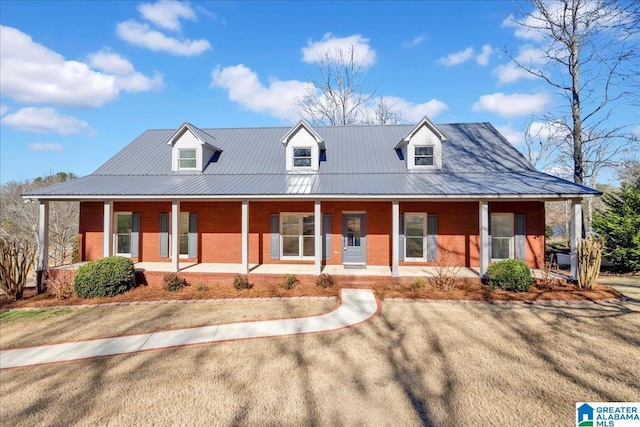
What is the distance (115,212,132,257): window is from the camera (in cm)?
1486

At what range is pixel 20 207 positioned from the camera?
23.4 meters

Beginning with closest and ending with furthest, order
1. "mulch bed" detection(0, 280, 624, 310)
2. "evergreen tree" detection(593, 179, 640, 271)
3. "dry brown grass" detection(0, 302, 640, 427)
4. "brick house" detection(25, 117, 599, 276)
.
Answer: "dry brown grass" detection(0, 302, 640, 427), "mulch bed" detection(0, 280, 624, 310), "brick house" detection(25, 117, 599, 276), "evergreen tree" detection(593, 179, 640, 271)

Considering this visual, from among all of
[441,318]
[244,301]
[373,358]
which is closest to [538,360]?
[441,318]

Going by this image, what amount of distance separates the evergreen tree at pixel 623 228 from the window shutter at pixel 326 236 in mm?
13630

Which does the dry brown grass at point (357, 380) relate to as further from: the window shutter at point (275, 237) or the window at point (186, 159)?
the window at point (186, 159)

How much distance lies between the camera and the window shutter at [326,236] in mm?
13820

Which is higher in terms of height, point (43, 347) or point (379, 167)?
point (379, 167)

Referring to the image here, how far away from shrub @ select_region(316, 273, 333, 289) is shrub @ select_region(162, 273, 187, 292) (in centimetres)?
527

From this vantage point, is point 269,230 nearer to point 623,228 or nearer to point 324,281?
point 324,281

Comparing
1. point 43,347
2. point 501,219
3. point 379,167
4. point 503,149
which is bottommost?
point 43,347

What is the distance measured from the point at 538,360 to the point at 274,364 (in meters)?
5.20

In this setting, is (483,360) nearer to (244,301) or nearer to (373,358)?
(373,358)

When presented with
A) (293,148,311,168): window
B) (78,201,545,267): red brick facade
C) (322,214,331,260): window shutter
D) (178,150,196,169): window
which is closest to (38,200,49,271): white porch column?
(78,201,545,267): red brick facade

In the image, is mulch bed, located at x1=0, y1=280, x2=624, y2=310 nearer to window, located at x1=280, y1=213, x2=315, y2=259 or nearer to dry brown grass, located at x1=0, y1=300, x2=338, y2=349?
dry brown grass, located at x1=0, y1=300, x2=338, y2=349
